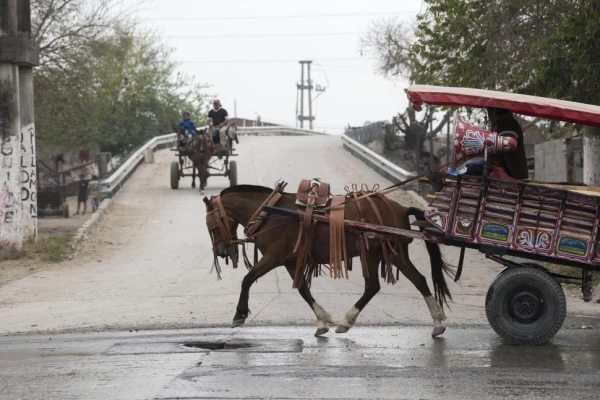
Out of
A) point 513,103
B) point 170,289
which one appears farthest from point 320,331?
point 170,289

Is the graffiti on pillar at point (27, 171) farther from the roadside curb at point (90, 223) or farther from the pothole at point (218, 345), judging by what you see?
the pothole at point (218, 345)

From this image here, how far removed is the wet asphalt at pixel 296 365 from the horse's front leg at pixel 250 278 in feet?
0.65

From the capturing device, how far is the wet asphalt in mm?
8320

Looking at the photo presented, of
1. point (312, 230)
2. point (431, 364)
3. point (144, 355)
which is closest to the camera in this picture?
point (431, 364)

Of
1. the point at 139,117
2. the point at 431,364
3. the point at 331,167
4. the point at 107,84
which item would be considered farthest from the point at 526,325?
the point at 139,117

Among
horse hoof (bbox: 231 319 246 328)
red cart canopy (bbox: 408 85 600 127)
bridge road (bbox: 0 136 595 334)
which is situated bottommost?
bridge road (bbox: 0 136 595 334)

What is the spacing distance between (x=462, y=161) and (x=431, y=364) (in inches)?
93.1

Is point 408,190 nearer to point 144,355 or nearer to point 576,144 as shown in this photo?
point 576,144

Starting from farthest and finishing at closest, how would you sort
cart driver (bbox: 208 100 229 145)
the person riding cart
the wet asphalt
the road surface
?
1. cart driver (bbox: 208 100 229 145)
2. the person riding cart
3. the road surface
4. the wet asphalt

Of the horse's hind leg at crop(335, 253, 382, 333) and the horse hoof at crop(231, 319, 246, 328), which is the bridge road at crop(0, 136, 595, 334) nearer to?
the horse hoof at crop(231, 319, 246, 328)

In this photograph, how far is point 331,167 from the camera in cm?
3494

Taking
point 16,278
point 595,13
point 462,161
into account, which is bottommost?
point 16,278

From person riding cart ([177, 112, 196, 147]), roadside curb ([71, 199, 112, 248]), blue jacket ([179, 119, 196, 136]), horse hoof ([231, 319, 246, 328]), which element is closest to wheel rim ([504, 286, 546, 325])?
horse hoof ([231, 319, 246, 328])

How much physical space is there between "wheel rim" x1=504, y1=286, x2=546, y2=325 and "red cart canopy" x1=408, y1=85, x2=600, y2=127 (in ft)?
6.08
